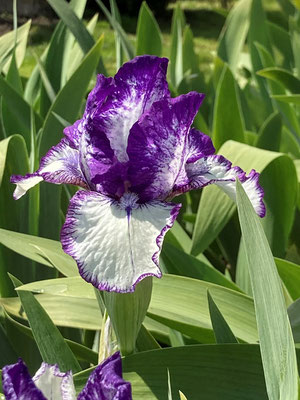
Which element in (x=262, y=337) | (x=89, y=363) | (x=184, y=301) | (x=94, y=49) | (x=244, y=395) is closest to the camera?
(x=262, y=337)

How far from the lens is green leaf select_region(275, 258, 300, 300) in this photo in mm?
827

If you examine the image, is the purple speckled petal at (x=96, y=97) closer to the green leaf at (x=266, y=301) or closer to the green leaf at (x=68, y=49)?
the green leaf at (x=266, y=301)

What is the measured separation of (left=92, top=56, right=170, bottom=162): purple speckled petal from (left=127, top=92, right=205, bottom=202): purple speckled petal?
0.8 inches

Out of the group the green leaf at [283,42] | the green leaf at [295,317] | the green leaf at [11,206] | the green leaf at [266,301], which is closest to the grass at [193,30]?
the green leaf at [283,42]

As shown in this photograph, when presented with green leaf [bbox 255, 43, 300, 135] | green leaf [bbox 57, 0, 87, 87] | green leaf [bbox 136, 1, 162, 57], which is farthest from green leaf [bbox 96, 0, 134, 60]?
green leaf [bbox 255, 43, 300, 135]

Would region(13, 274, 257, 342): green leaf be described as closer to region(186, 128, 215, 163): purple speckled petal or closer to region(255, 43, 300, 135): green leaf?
region(186, 128, 215, 163): purple speckled petal

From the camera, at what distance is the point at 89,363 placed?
0.85 metres

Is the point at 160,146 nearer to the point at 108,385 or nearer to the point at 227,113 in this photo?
the point at 108,385

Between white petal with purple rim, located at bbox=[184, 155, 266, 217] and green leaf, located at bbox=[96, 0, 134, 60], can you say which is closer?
white petal with purple rim, located at bbox=[184, 155, 266, 217]

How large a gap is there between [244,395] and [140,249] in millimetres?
185

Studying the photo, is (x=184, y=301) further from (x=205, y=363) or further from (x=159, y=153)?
(x=159, y=153)

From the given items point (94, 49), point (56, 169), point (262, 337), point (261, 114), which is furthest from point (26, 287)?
point (261, 114)

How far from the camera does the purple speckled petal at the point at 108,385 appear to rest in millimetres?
385

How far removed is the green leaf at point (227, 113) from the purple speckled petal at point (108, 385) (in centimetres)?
84
